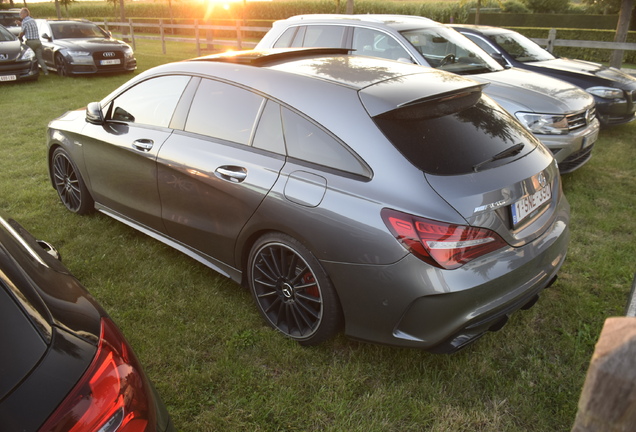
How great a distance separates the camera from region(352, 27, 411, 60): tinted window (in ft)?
19.8

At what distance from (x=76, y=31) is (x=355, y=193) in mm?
14563

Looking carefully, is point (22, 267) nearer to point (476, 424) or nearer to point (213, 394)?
point (213, 394)

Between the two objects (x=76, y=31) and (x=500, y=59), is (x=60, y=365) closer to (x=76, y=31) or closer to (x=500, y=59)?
(x=500, y=59)

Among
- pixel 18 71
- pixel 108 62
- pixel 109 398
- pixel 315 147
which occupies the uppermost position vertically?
pixel 315 147

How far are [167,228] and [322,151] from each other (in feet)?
5.09

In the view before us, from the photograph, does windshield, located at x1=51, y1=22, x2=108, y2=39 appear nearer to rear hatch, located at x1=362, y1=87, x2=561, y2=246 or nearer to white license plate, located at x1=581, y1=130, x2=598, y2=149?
white license plate, located at x1=581, y1=130, x2=598, y2=149

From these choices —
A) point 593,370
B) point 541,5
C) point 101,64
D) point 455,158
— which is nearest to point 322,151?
point 455,158

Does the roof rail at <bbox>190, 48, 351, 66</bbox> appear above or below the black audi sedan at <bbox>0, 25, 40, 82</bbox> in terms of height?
above

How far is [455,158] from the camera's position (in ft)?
8.14

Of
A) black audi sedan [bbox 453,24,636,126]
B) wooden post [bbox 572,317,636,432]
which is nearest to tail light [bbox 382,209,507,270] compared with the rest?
wooden post [bbox 572,317,636,432]

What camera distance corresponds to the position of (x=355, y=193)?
8.07ft

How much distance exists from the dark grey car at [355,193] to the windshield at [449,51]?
9.30 ft

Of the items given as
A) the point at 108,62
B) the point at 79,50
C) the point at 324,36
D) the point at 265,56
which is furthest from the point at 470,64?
the point at 79,50

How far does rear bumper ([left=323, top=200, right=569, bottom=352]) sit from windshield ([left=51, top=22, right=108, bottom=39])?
14.3 metres
